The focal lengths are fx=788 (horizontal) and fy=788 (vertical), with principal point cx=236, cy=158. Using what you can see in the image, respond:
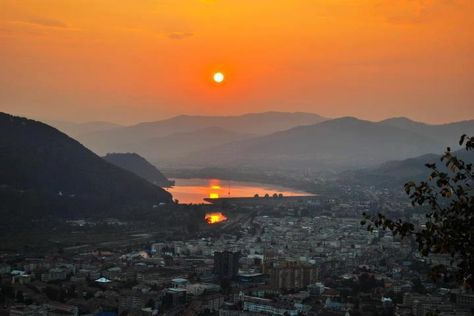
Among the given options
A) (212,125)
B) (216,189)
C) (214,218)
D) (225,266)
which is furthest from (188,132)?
(225,266)

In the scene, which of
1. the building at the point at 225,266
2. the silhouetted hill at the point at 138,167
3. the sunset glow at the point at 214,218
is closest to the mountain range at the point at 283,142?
the silhouetted hill at the point at 138,167

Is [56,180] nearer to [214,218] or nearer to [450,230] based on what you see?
[214,218]

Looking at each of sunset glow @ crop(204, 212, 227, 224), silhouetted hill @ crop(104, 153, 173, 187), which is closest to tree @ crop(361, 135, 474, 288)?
sunset glow @ crop(204, 212, 227, 224)

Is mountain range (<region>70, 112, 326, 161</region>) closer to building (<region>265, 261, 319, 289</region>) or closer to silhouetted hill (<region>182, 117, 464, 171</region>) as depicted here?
silhouetted hill (<region>182, 117, 464, 171</region>)

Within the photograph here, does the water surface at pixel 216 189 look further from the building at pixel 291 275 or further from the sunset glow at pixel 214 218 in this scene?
the building at pixel 291 275

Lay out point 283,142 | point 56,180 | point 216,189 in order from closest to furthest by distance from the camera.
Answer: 1. point 56,180
2. point 216,189
3. point 283,142

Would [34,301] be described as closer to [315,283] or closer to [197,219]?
[315,283]
